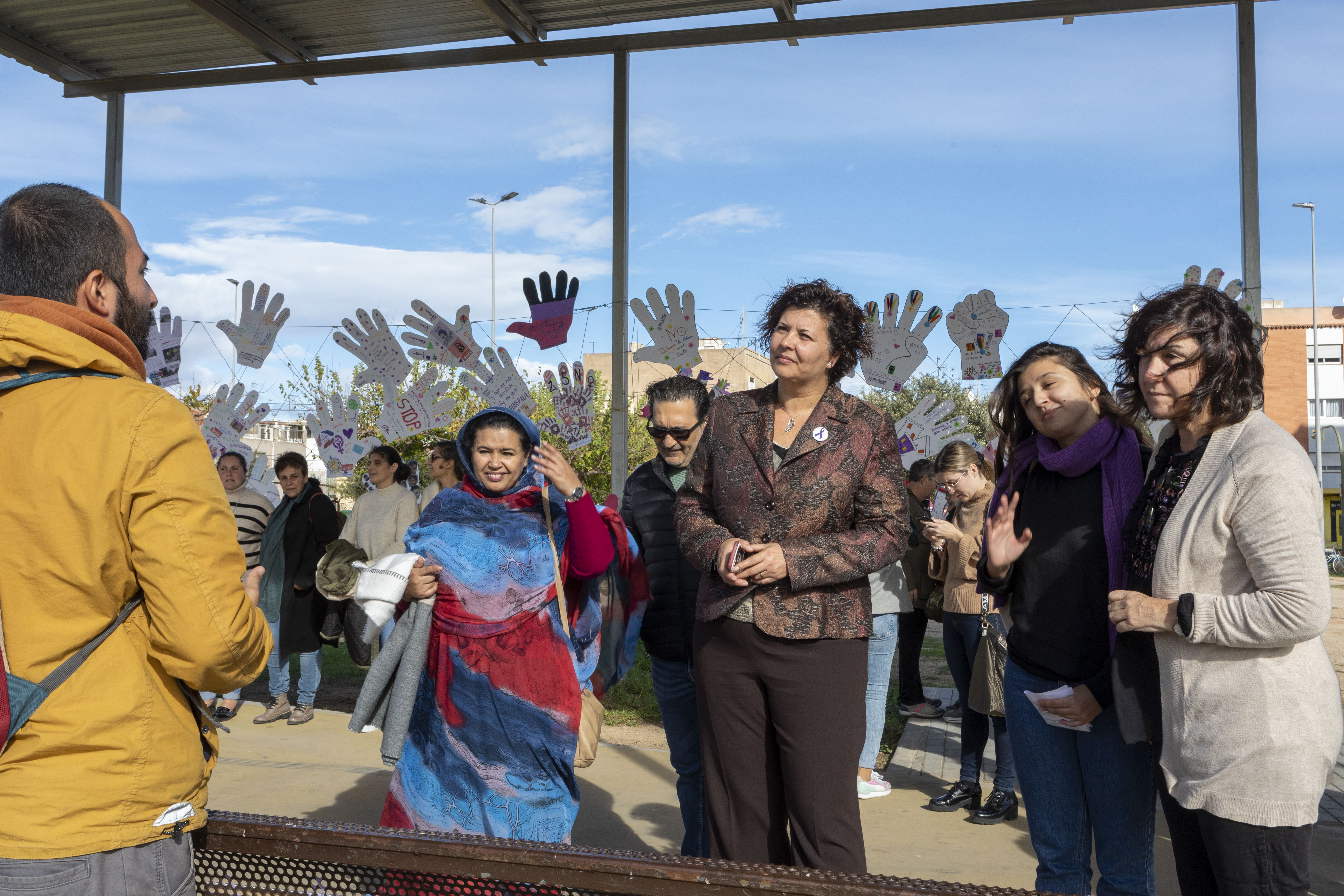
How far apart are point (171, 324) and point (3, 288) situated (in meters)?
6.72

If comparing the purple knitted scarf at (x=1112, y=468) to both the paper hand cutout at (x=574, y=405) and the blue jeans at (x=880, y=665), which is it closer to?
the blue jeans at (x=880, y=665)

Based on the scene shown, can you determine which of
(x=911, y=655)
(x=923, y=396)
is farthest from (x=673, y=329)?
(x=923, y=396)

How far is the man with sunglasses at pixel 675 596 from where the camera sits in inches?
147

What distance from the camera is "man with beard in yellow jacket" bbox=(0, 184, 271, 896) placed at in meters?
1.47

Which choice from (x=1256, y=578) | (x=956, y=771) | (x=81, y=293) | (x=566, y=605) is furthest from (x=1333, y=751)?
(x=956, y=771)

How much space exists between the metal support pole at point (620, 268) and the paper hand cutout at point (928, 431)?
1796 millimetres

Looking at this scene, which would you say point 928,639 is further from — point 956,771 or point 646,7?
point 646,7

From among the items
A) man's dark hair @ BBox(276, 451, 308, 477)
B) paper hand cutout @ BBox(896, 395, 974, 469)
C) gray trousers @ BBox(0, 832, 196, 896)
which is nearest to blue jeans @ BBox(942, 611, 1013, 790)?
paper hand cutout @ BBox(896, 395, 974, 469)

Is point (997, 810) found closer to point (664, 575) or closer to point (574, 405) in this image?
point (664, 575)

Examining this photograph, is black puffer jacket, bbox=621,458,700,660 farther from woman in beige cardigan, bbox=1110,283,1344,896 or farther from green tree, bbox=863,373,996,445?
green tree, bbox=863,373,996,445

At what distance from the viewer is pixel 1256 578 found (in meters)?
1.99

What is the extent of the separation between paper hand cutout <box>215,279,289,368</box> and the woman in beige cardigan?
6.52 meters

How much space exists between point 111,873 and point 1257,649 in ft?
6.96

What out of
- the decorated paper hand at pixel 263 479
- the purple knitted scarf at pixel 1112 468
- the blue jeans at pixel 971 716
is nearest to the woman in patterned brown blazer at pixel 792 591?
the purple knitted scarf at pixel 1112 468
